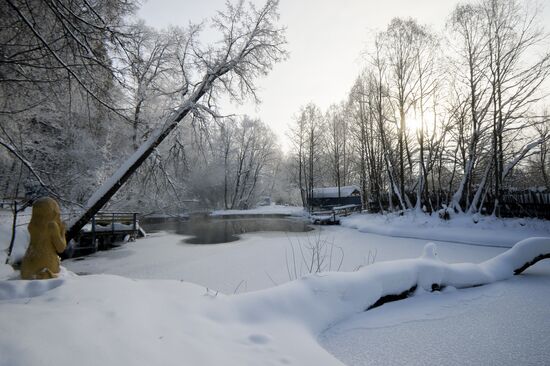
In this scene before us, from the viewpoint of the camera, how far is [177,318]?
2.69 metres

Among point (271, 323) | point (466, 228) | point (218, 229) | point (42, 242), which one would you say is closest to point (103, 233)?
point (218, 229)

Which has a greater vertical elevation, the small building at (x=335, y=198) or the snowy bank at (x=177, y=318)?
the small building at (x=335, y=198)

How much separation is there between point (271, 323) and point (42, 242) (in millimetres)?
3477

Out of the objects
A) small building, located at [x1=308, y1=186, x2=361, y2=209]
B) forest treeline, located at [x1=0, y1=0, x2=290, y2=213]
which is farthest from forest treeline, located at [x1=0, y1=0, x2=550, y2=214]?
small building, located at [x1=308, y1=186, x2=361, y2=209]

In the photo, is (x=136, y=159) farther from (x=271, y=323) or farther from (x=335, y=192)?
(x=335, y=192)

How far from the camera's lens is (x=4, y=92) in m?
4.89

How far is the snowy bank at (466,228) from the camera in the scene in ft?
37.5

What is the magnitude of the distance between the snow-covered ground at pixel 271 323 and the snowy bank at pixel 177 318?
0.01 m

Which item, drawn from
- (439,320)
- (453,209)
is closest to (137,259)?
(439,320)

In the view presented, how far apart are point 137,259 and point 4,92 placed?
798cm

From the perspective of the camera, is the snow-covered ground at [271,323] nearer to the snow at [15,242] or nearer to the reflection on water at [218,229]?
the snow at [15,242]

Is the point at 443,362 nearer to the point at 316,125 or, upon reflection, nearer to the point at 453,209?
the point at 453,209

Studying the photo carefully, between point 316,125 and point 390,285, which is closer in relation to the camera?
point 390,285

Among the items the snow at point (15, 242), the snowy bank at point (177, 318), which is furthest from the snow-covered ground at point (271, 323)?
the snow at point (15, 242)
